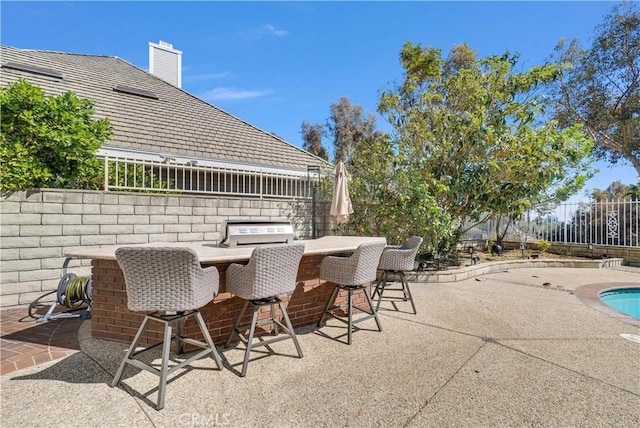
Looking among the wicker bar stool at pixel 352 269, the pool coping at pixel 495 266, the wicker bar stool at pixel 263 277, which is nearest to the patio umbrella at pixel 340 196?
the pool coping at pixel 495 266

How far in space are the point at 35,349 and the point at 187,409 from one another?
2.11 metres

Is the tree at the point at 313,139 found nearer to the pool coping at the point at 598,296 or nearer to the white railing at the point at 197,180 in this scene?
the white railing at the point at 197,180

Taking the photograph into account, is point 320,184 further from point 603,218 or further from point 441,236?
point 603,218

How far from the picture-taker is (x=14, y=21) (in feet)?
24.1

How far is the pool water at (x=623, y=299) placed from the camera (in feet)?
19.6

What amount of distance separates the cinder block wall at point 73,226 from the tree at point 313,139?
57.1ft

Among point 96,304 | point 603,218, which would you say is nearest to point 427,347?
point 96,304

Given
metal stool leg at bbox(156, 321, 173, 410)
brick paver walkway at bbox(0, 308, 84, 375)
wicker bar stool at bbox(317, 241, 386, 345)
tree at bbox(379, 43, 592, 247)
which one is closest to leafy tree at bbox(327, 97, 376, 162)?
tree at bbox(379, 43, 592, 247)

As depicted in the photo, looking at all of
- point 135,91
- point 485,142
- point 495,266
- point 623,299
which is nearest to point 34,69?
point 135,91

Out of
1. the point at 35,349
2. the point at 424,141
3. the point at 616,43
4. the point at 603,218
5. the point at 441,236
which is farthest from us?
the point at 616,43

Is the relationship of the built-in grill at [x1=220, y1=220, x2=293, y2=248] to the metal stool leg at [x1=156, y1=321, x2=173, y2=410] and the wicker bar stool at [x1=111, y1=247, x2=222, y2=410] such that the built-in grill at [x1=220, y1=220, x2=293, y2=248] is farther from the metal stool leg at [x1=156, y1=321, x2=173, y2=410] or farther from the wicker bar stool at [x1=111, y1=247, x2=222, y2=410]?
the metal stool leg at [x1=156, y1=321, x2=173, y2=410]

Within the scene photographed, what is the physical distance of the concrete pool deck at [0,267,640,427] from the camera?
218cm

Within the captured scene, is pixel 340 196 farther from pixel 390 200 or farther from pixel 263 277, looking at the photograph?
pixel 263 277

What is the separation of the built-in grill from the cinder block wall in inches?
75.3
